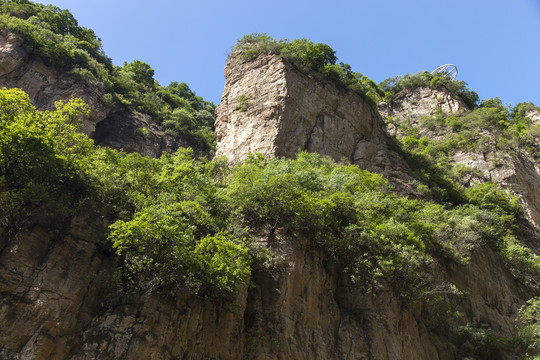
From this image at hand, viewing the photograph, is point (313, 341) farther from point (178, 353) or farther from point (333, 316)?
point (178, 353)

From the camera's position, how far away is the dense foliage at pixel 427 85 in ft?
152

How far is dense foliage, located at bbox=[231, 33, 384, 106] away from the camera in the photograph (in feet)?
104

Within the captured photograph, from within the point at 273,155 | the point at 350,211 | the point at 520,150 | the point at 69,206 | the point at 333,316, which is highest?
the point at 520,150

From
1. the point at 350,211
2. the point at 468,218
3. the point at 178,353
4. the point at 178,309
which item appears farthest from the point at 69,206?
the point at 468,218

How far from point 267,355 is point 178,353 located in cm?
301

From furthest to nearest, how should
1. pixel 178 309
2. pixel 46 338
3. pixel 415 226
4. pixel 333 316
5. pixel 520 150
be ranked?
1. pixel 520 150
2. pixel 415 226
3. pixel 333 316
4. pixel 178 309
5. pixel 46 338

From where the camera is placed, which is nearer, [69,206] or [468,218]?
[69,206]

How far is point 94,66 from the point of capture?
1439 inches

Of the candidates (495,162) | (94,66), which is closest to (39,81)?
(94,66)

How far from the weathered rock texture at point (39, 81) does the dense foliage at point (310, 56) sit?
12.3 metres

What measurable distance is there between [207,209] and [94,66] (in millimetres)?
27123

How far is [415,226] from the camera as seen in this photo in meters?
18.8

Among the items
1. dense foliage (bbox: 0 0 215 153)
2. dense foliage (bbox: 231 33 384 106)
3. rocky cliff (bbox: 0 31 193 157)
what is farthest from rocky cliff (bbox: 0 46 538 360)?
dense foliage (bbox: 0 0 215 153)

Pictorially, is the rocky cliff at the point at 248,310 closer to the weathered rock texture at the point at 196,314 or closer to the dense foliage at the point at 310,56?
the weathered rock texture at the point at 196,314
